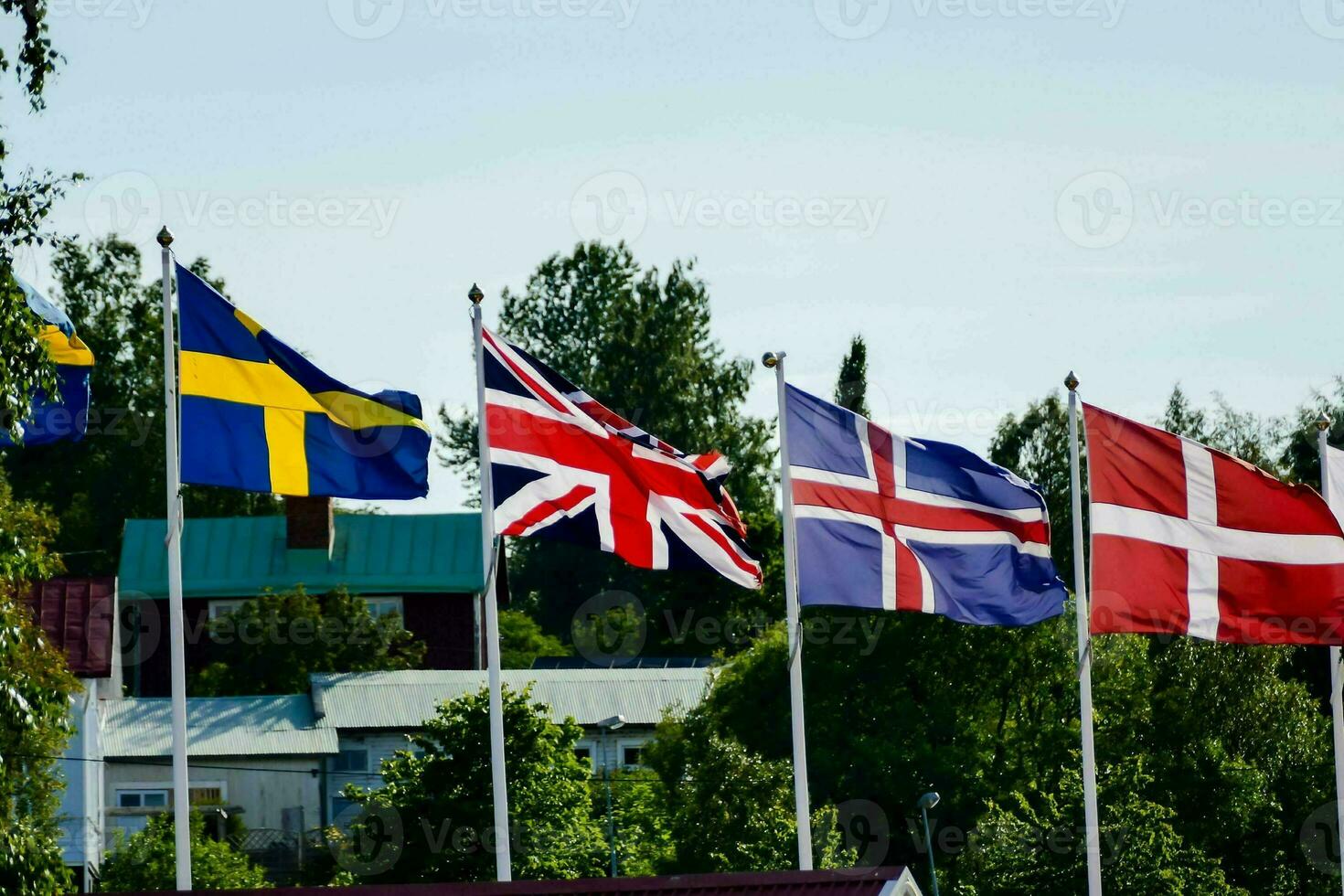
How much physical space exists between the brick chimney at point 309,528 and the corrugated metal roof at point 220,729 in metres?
9.87

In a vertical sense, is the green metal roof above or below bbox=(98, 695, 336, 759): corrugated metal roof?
above

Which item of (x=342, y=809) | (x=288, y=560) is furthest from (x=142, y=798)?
(x=288, y=560)

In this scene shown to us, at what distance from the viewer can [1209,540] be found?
2073 cm

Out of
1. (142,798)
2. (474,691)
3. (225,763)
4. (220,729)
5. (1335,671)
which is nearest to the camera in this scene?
(1335,671)

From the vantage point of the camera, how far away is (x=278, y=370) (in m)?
18.3

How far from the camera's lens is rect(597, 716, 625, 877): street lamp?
130 ft

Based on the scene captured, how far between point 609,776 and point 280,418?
37892 mm

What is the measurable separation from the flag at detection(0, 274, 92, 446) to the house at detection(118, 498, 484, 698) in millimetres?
46058

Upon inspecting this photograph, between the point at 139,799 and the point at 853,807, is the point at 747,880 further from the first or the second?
the point at 139,799

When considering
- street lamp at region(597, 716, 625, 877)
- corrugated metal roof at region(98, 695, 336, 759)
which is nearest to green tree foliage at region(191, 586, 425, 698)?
corrugated metal roof at region(98, 695, 336, 759)

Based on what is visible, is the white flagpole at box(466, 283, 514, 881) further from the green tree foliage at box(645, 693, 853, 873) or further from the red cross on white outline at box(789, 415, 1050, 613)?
the green tree foliage at box(645, 693, 853, 873)

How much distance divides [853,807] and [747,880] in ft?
103

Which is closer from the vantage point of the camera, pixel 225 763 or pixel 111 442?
pixel 225 763

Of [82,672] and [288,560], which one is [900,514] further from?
[288,560]
